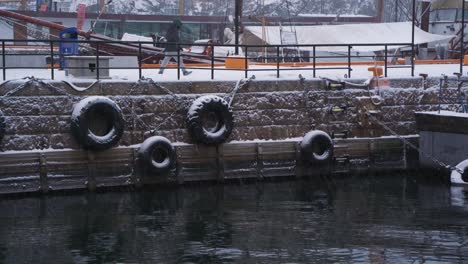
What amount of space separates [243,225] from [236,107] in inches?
248

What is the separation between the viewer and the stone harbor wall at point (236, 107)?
813 inches

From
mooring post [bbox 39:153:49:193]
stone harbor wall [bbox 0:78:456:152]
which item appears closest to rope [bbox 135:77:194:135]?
stone harbor wall [bbox 0:78:456:152]

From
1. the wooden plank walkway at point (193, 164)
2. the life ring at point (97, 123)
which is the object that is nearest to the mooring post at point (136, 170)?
the wooden plank walkway at point (193, 164)

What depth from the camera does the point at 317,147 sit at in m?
23.8

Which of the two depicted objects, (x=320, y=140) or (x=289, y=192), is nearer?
(x=289, y=192)

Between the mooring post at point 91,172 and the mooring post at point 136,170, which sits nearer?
the mooring post at point 91,172

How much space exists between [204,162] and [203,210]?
3.59 meters

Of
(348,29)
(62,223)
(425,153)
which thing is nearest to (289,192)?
(425,153)

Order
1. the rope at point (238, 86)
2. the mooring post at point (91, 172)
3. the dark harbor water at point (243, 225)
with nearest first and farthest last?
the dark harbor water at point (243, 225), the mooring post at point (91, 172), the rope at point (238, 86)

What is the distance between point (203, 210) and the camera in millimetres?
19078

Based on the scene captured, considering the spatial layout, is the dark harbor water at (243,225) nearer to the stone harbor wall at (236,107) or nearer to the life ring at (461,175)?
the life ring at (461,175)

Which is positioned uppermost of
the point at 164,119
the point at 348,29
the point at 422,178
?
the point at 348,29

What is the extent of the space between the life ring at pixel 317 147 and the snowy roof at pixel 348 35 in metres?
12.4

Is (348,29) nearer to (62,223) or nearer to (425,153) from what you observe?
(425,153)
